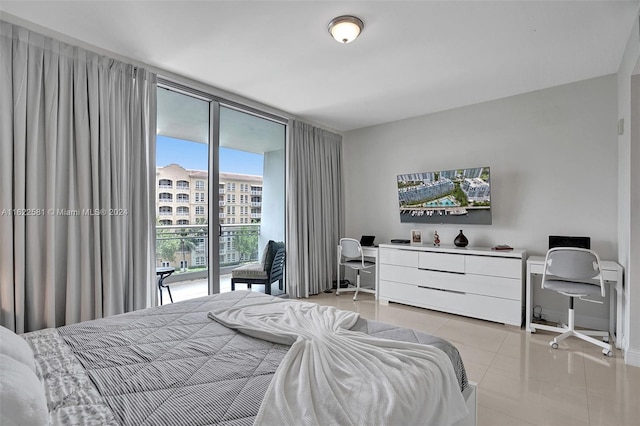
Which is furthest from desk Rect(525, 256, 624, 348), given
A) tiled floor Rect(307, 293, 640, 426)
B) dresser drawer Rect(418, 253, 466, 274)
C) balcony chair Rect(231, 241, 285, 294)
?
balcony chair Rect(231, 241, 285, 294)

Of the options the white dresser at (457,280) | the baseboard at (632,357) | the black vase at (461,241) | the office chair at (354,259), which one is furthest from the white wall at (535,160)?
the baseboard at (632,357)

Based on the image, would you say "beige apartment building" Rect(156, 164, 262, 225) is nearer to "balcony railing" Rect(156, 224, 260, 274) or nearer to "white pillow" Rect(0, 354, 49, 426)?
"balcony railing" Rect(156, 224, 260, 274)

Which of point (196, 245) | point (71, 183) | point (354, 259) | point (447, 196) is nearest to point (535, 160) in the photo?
point (447, 196)

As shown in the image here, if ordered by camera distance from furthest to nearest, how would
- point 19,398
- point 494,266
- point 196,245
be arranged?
1. point 196,245
2. point 494,266
3. point 19,398

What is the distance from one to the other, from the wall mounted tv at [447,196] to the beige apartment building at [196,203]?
2.32 meters

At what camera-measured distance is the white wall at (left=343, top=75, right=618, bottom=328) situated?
129 inches

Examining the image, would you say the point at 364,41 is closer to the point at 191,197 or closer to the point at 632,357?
the point at 191,197

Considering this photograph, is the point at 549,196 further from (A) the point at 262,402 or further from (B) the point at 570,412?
(A) the point at 262,402

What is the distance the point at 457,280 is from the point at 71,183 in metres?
4.05

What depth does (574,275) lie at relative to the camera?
9.39ft

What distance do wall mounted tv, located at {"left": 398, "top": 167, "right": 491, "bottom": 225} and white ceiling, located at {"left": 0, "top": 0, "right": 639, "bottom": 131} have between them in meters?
1.03

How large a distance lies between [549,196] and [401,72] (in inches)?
89.8

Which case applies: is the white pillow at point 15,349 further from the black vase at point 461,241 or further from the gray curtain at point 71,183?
the black vase at point 461,241

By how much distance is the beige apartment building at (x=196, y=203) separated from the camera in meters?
3.50
